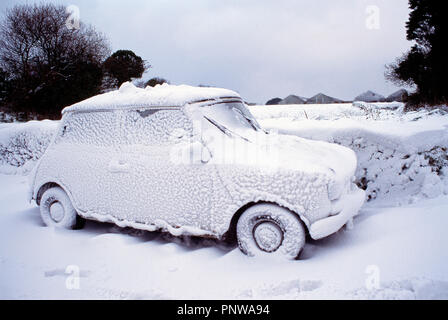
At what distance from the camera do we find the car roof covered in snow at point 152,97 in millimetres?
3350

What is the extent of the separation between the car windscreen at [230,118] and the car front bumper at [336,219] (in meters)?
1.27

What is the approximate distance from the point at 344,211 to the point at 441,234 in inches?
34.7

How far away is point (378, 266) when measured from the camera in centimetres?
242

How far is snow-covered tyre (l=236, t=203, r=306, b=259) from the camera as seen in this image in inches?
109

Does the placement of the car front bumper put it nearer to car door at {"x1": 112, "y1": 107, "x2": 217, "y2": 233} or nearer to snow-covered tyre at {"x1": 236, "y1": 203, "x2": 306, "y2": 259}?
snow-covered tyre at {"x1": 236, "y1": 203, "x2": 306, "y2": 259}

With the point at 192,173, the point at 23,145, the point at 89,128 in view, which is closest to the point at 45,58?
the point at 23,145

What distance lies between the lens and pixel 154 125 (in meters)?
3.39

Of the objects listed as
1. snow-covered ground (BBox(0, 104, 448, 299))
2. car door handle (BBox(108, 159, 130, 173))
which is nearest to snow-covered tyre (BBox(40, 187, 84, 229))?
snow-covered ground (BBox(0, 104, 448, 299))

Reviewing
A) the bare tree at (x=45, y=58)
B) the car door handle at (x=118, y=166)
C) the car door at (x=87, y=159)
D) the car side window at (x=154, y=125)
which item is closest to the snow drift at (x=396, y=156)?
the car side window at (x=154, y=125)

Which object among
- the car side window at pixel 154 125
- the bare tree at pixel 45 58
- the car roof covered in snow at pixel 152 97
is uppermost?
the bare tree at pixel 45 58

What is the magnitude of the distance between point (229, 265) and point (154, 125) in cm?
177

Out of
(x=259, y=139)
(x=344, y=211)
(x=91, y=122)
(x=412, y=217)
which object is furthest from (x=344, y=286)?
(x=91, y=122)

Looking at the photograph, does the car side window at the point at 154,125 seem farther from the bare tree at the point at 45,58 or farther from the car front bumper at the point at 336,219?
the bare tree at the point at 45,58

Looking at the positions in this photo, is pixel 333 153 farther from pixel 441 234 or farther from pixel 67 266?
pixel 67 266
